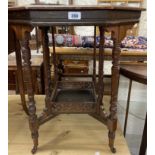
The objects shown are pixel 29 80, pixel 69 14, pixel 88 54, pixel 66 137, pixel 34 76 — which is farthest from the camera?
Answer: pixel 34 76

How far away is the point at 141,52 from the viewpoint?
170cm

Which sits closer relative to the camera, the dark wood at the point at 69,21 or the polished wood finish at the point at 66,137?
the dark wood at the point at 69,21

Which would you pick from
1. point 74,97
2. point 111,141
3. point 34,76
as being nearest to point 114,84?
point 111,141

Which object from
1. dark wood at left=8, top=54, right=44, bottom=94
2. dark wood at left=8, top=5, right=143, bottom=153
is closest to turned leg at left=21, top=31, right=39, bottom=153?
dark wood at left=8, top=5, right=143, bottom=153

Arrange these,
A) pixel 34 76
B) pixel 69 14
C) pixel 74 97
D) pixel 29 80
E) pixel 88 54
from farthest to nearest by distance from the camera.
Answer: pixel 34 76 → pixel 88 54 → pixel 74 97 → pixel 29 80 → pixel 69 14

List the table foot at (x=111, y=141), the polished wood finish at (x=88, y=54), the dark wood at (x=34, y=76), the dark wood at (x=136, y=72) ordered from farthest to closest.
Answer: the dark wood at (x=34, y=76) → the polished wood finish at (x=88, y=54) → the dark wood at (x=136, y=72) → the table foot at (x=111, y=141)

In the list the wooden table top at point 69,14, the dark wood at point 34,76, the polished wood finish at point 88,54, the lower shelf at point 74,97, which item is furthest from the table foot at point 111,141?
the dark wood at point 34,76

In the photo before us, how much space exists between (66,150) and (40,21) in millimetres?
561

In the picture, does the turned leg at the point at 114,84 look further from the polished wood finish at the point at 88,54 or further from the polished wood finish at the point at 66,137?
the polished wood finish at the point at 88,54

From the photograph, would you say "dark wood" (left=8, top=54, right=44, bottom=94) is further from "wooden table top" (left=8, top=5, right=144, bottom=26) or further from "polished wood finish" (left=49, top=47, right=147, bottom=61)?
"wooden table top" (left=8, top=5, right=144, bottom=26)

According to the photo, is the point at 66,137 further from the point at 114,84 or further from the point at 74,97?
the point at 114,84

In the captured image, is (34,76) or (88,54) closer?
(88,54)
